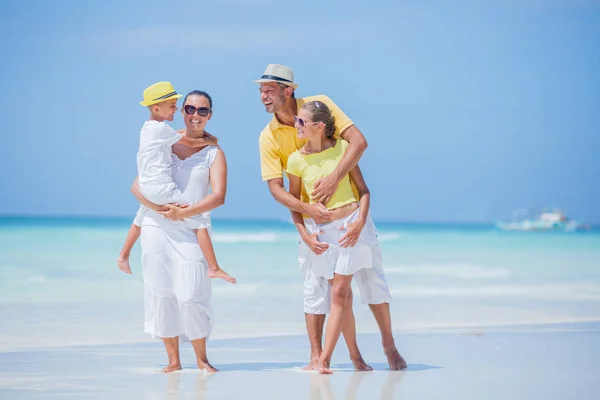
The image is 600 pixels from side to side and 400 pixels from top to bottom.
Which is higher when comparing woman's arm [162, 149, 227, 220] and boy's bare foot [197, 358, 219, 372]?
woman's arm [162, 149, 227, 220]

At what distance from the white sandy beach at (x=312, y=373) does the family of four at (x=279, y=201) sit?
245 mm

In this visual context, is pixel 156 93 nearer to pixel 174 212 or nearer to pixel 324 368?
pixel 174 212

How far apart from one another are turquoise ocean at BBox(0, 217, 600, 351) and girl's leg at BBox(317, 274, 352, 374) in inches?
82.0

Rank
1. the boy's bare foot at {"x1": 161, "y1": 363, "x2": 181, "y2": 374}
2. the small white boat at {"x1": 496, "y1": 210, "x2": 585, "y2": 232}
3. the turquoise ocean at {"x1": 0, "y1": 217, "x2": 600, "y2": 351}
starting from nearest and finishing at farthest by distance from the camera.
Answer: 1. the boy's bare foot at {"x1": 161, "y1": 363, "x2": 181, "y2": 374}
2. the turquoise ocean at {"x1": 0, "y1": 217, "x2": 600, "y2": 351}
3. the small white boat at {"x1": 496, "y1": 210, "x2": 585, "y2": 232}

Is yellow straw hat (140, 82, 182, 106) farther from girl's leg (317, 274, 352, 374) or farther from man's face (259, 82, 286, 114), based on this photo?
girl's leg (317, 274, 352, 374)

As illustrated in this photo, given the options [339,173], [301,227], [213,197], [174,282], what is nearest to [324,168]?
[339,173]

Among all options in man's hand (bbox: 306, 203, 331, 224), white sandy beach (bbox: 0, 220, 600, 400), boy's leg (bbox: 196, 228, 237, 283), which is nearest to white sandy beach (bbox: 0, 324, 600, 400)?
white sandy beach (bbox: 0, 220, 600, 400)

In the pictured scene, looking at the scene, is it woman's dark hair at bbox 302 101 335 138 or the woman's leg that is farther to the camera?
the woman's leg

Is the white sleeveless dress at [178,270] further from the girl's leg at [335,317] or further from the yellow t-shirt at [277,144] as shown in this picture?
the girl's leg at [335,317]

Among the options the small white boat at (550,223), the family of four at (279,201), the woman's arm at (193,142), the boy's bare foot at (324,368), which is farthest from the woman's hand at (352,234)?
the small white boat at (550,223)

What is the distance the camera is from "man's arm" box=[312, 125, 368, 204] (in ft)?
15.5

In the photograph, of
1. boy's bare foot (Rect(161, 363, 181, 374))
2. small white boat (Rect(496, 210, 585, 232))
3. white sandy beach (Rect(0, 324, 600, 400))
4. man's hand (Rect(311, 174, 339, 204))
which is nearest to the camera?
white sandy beach (Rect(0, 324, 600, 400))

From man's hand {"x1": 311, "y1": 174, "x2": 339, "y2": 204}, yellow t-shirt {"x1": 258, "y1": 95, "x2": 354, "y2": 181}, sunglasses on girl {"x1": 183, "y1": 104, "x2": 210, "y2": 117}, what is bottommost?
man's hand {"x1": 311, "y1": 174, "x2": 339, "y2": 204}

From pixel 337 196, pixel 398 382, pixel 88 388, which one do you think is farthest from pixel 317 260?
pixel 88 388
